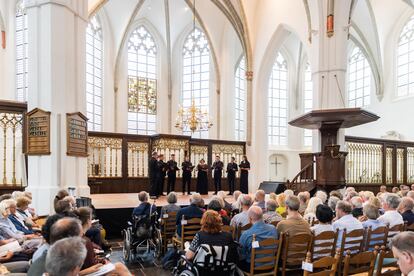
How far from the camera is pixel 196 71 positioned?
806 inches

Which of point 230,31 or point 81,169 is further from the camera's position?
point 230,31

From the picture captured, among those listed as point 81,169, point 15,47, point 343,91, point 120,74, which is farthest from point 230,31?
point 81,169

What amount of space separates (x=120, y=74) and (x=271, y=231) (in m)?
16.0

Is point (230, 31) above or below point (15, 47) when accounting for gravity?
above

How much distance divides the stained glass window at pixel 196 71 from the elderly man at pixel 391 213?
14824 millimetres

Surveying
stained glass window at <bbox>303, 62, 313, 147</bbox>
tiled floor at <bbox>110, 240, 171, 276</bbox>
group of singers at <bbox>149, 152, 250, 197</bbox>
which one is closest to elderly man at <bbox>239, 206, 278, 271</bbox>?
tiled floor at <bbox>110, 240, 171, 276</bbox>

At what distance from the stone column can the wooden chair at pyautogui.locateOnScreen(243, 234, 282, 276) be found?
5311mm

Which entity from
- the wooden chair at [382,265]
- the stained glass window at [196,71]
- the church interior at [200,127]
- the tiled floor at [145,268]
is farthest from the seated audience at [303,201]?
the stained glass window at [196,71]

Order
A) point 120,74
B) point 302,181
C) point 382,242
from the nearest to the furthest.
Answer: point 382,242 < point 302,181 < point 120,74

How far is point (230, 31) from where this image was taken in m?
19.2

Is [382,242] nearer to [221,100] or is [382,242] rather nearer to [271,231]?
[271,231]

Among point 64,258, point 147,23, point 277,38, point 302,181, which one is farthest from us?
point 147,23

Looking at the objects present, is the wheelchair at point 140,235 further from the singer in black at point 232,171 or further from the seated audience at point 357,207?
the singer in black at point 232,171

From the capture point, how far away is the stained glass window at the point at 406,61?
1773 cm
